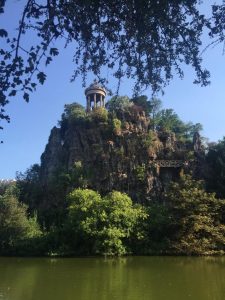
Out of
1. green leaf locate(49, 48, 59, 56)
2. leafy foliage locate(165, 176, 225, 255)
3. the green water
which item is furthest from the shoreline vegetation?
green leaf locate(49, 48, 59, 56)

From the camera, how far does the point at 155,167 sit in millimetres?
39594

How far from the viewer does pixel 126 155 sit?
132ft

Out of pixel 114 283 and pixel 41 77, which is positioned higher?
pixel 41 77

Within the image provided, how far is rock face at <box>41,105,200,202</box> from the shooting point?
38.9 meters

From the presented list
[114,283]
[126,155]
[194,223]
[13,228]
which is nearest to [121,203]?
[194,223]

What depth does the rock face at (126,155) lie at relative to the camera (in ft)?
128

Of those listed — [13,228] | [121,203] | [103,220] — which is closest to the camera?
[103,220]

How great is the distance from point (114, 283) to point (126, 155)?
2545cm

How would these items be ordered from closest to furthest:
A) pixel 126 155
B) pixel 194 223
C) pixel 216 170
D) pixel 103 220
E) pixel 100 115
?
pixel 194 223
pixel 103 220
pixel 216 170
pixel 126 155
pixel 100 115

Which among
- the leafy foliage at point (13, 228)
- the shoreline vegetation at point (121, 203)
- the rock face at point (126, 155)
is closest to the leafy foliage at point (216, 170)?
the shoreline vegetation at point (121, 203)

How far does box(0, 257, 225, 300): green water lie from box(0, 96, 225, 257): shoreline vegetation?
7.56 m

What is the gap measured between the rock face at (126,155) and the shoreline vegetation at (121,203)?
93 mm

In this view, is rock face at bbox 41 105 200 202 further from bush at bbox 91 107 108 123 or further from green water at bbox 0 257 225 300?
green water at bbox 0 257 225 300

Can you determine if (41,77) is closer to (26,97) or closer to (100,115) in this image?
(26,97)
